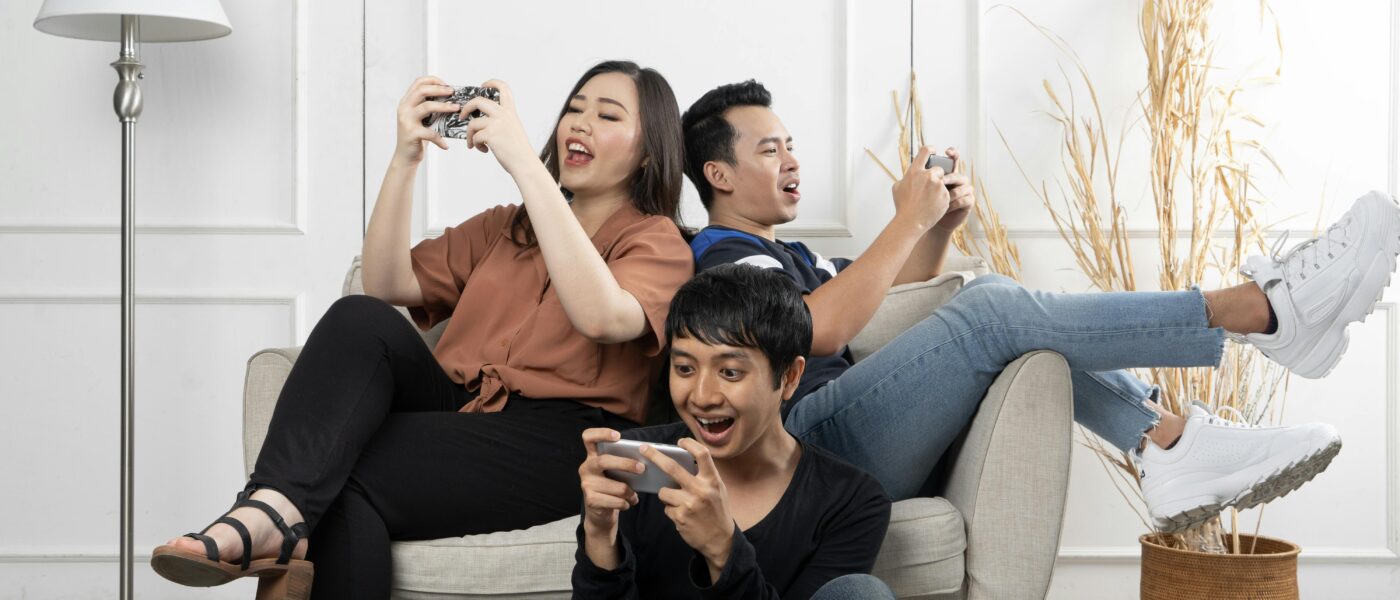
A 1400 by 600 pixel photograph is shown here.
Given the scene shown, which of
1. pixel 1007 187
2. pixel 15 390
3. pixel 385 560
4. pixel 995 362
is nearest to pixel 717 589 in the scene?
pixel 385 560

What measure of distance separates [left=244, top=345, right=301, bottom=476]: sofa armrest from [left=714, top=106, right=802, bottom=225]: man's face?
797 mm

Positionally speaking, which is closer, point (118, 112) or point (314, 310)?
point (118, 112)

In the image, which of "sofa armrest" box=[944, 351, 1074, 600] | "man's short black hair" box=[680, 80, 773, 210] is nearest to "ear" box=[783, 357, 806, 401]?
"sofa armrest" box=[944, 351, 1074, 600]

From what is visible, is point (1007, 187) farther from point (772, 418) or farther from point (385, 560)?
point (385, 560)

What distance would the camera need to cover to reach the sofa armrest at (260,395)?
1720mm

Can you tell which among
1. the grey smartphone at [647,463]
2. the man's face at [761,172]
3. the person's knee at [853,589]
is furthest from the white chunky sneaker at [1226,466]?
the grey smartphone at [647,463]

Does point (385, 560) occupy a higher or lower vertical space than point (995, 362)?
lower

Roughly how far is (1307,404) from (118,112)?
9.05 feet

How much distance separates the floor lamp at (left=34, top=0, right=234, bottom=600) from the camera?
8.02 feet

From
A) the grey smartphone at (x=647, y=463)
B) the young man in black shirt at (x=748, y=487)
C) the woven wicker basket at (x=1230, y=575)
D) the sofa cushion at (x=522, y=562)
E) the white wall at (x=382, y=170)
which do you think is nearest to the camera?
the grey smartphone at (x=647, y=463)

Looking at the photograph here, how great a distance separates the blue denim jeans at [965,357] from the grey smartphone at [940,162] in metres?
0.28

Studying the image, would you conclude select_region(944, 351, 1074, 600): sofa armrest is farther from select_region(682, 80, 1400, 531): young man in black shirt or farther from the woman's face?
the woman's face

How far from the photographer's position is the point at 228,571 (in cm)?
137

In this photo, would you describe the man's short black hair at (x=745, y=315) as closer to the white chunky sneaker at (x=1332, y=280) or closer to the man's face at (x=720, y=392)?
the man's face at (x=720, y=392)
